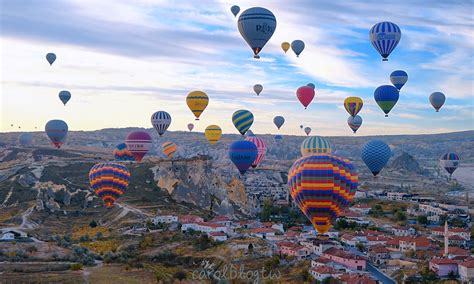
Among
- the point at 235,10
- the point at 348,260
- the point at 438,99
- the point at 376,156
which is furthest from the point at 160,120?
the point at 348,260

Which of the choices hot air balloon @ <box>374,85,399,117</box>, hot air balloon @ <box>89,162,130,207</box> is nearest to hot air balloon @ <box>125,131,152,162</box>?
hot air balloon @ <box>89,162,130,207</box>

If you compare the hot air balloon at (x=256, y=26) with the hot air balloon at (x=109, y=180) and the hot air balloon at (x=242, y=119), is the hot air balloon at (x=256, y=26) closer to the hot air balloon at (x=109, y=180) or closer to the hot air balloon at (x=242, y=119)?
the hot air balloon at (x=109, y=180)

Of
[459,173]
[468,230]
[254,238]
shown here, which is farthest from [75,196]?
[459,173]

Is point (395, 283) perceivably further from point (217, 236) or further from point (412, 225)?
point (412, 225)

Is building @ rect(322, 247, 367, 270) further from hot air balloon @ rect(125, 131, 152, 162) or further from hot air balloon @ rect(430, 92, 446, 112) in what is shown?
hot air balloon @ rect(125, 131, 152, 162)

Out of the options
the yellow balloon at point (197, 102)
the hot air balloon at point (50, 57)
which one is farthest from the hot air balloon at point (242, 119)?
the hot air balloon at point (50, 57)
